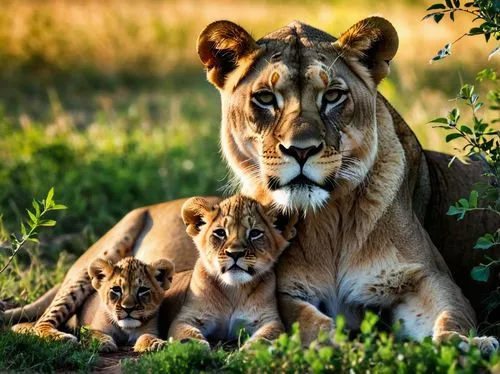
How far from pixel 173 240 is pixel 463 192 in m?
1.55

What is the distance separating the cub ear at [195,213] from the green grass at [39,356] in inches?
29.8

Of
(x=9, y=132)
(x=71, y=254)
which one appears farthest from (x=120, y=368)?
(x=9, y=132)

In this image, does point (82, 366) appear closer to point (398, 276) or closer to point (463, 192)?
point (398, 276)

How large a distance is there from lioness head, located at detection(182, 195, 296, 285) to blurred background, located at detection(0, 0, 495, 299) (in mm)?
Answer: 1568

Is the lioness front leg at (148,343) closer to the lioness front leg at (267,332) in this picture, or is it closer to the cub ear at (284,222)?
the lioness front leg at (267,332)

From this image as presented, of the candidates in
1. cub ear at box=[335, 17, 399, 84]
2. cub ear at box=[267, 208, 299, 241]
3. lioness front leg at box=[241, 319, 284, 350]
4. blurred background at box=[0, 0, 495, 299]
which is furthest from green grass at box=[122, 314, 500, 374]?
blurred background at box=[0, 0, 495, 299]

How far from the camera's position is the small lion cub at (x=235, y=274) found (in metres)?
5.00

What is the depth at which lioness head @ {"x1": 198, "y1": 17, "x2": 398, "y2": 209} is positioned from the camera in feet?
15.8

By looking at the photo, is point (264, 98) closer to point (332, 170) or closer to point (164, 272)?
point (332, 170)

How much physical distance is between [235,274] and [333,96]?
88 centimetres

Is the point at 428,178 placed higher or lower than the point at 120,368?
higher

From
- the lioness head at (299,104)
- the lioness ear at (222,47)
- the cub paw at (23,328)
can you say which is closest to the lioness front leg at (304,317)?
the lioness head at (299,104)

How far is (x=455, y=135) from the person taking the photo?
5.11 meters

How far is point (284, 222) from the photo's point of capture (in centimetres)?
521
